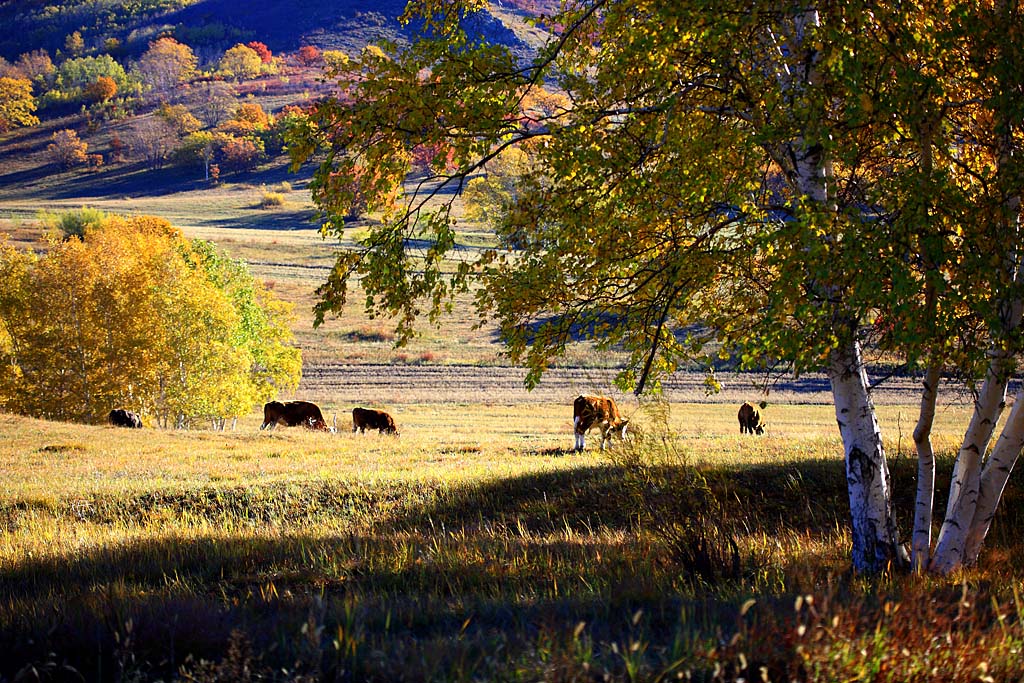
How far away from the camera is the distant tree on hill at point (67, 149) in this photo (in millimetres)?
165000

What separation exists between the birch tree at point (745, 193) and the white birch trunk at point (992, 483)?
0.02 m

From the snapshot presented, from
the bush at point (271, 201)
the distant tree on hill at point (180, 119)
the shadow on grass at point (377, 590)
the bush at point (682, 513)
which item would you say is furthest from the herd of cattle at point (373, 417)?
the distant tree on hill at point (180, 119)

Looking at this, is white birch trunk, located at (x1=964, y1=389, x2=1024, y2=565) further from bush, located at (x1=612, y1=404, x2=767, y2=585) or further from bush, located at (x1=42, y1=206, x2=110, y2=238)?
bush, located at (x1=42, y1=206, x2=110, y2=238)

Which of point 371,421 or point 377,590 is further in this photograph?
point 371,421

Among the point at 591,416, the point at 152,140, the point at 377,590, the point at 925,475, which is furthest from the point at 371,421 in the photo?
the point at 152,140

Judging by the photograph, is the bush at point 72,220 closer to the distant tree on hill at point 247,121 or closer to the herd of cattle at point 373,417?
the herd of cattle at point 373,417

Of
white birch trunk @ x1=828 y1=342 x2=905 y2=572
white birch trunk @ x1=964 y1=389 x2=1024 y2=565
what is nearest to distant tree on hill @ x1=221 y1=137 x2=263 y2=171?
white birch trunk @ x1=828 y1=342 x2=905 y2=572

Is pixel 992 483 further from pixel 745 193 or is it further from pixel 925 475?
pixel 745 193

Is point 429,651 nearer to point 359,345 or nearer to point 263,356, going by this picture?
point 263,356

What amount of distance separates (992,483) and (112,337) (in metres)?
34.0

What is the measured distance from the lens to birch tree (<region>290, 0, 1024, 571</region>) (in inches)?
237

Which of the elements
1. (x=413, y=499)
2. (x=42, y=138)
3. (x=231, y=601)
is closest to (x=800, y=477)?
(x=413, y=499)

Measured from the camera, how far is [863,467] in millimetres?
7121

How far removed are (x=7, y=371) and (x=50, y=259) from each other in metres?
4.88
